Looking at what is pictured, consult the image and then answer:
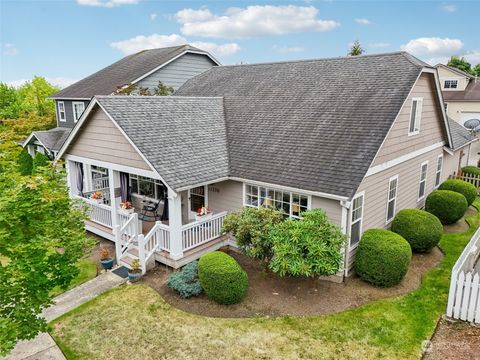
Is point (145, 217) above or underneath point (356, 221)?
underneath

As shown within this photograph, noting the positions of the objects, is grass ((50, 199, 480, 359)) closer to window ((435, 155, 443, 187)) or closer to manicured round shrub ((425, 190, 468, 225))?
manicured round shrub ((425, 190, 468, 225))

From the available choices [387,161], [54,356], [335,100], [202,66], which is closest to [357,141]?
[387,161]

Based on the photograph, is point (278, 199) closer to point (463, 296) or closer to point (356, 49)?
point (463, 296)

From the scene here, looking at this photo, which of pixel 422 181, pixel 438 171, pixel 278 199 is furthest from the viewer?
pixel 438 171

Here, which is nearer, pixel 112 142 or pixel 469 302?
pixel 469 302

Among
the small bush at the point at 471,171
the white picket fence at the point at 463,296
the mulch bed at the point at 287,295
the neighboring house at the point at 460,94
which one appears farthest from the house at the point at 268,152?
the neighboring house at the point at 460,94

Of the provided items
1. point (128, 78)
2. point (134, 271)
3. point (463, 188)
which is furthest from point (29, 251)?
point (128, 78)

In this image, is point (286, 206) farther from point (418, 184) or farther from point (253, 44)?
point (253, 44)
